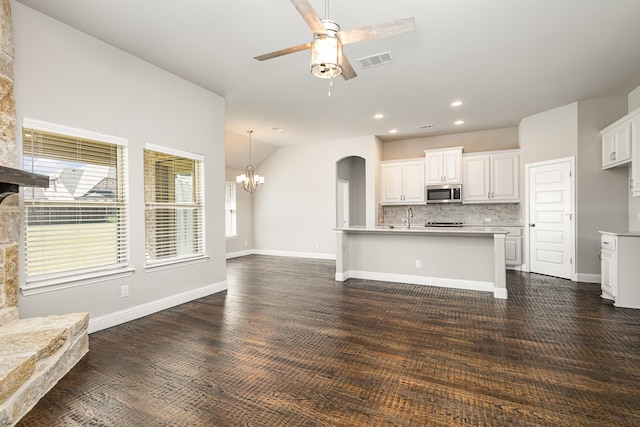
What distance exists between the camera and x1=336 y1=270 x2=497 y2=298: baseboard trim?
476cm

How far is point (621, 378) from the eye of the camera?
229 centimetres

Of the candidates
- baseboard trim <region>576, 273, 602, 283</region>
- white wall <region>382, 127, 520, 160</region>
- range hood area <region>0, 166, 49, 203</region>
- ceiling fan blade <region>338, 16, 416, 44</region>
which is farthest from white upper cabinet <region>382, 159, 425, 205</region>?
range hood area <region>0, 166, 49, 203</region>

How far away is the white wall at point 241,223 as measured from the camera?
27.9 feet

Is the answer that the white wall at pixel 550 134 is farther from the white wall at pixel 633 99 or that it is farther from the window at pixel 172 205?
the window at pixel 172 205

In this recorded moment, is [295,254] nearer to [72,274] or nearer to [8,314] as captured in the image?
[72,274]

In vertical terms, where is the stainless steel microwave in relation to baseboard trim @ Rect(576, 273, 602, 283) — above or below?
above

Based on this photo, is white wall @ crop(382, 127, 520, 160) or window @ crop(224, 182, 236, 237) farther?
window @ crop(224, 182, 236, 237)

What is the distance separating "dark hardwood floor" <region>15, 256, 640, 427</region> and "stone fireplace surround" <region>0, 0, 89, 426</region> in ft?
0.43

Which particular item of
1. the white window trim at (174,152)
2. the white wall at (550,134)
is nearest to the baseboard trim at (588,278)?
the white wall at (550,134)

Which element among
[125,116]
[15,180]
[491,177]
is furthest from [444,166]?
[15,180]

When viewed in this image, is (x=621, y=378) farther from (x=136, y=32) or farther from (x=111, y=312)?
(x=136, y=32)

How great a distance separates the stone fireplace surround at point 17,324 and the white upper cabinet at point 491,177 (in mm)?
7040

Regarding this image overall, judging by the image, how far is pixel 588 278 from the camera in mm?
5242

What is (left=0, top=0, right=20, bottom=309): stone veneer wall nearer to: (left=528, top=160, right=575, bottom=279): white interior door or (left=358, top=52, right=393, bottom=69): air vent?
(left=358, top=52, right=393, bottom=69): air vent
